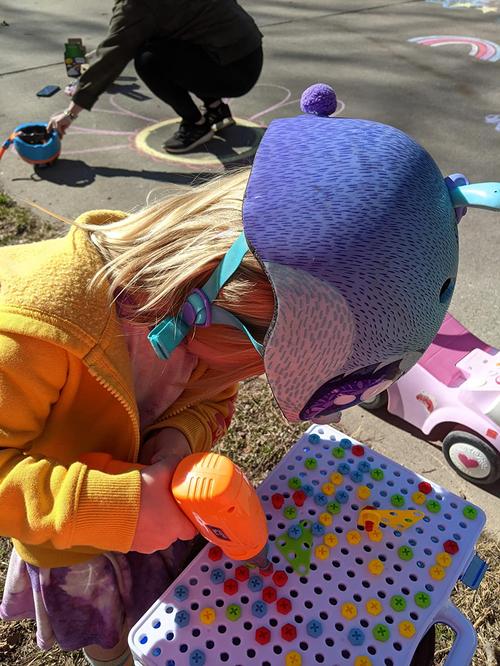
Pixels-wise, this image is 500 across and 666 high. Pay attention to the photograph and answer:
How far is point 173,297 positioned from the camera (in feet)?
3.00

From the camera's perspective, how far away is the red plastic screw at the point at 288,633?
2.97ft

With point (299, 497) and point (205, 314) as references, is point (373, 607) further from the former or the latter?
point (205, 314)

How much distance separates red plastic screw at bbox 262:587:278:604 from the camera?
95 centimetres

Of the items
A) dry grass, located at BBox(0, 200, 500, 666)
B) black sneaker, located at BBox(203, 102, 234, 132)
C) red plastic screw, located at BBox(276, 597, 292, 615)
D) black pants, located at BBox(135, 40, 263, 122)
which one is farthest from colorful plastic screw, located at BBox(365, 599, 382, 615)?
black sneaker, located at BBox(203, 102, 234, 132)

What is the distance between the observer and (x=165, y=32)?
3.14 metres

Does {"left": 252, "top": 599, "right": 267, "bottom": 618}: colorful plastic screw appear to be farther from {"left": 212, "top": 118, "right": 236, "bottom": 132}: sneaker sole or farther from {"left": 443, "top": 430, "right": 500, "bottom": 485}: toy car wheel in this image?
{"left": 212, "top": 118, "right": 236, "bottom": 132}: sneaker sole

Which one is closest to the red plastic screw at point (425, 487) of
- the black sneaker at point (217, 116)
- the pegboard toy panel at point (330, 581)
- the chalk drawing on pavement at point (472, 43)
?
the pegboard toy panel at point (330, 581)

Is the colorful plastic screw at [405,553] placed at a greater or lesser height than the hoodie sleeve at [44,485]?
lesser

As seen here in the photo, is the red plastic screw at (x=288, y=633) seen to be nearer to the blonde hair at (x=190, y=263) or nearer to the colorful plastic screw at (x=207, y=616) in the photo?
the colorful plastic screw at (x=207, y=616)

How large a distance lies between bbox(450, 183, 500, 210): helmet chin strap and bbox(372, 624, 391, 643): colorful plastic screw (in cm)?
60

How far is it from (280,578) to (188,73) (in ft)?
9.63

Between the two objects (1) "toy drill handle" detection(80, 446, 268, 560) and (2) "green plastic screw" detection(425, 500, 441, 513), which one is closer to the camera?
(1) "toy drill handle" detection(80, 446, 268, 560)

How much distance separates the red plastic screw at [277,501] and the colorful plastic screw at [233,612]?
19 centimetres

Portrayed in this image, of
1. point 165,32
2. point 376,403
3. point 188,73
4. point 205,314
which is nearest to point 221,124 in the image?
point 188,73
